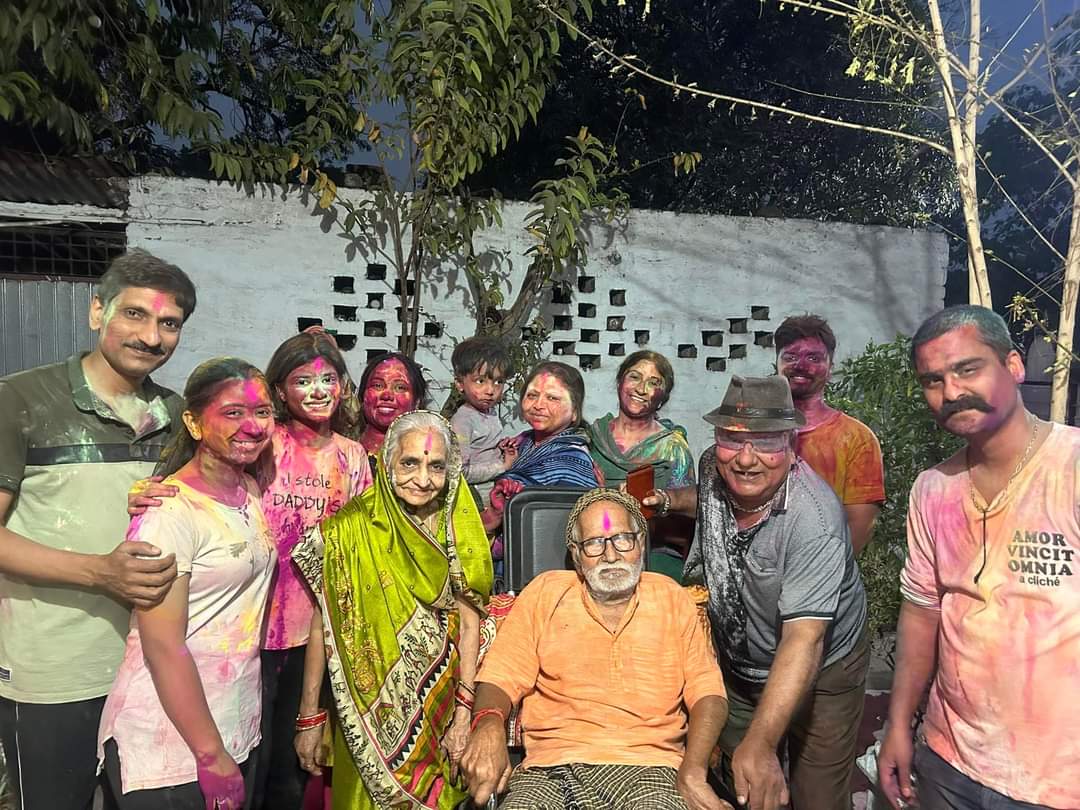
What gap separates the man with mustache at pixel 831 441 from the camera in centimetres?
314

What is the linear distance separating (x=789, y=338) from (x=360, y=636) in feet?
7.22

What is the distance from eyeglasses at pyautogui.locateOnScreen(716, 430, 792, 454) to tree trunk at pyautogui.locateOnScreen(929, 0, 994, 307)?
1527 millimetres

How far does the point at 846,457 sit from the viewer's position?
3168mm

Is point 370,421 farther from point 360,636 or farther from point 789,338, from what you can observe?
point 789,338

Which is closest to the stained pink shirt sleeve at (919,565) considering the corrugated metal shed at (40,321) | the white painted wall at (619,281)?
the white painted wall at (619,281)

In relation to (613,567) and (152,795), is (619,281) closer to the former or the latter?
(613,567)

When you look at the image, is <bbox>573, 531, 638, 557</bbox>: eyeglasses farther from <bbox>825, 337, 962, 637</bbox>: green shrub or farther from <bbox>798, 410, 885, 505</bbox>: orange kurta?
<bbox>825, 337, 962, 637</bbox>: green shrub

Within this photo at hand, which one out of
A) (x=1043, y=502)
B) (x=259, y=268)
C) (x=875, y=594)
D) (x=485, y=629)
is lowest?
(x=875, y=594)

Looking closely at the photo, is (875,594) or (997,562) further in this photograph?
(875,594)

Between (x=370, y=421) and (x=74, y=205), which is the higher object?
(x=74, y=205)

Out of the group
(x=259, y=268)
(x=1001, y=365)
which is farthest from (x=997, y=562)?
(x=259, y=268)

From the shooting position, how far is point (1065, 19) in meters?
3.63

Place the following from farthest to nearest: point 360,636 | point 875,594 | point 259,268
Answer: point 259,268 → point 875,594 → point 360,636

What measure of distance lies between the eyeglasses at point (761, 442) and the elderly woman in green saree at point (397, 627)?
94 cm
